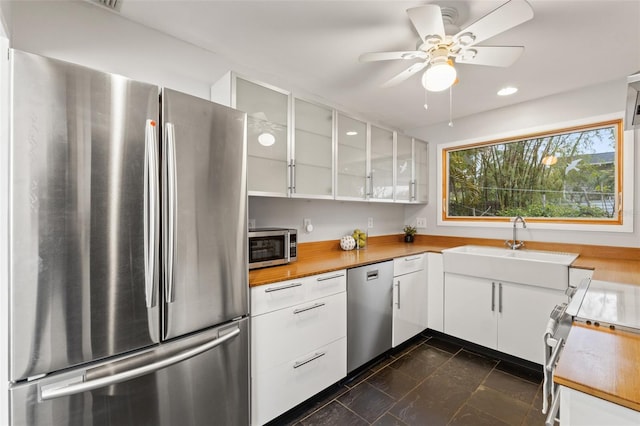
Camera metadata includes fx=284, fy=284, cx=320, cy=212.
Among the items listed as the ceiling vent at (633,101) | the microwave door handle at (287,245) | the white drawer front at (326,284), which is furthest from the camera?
the microwave door handle at (287,245)

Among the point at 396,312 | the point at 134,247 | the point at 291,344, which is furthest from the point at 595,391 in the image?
the point at 396,312

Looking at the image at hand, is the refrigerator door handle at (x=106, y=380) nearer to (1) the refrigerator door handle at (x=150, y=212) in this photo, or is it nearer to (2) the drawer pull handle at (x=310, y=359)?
(1) the refrigerator door handle at (x=150, y=212)

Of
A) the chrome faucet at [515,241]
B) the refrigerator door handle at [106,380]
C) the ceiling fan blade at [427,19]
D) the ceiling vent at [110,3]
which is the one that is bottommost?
the refrigerator door handle at [106,380]

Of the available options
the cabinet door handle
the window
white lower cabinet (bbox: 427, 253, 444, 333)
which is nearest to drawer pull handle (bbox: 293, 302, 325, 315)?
white lower cabinet (bbox: 427, 253, 444, 333)

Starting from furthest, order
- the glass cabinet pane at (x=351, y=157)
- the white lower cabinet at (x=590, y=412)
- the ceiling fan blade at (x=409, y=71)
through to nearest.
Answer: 1. the glass cabinet pane at (x=351, y=157)
2. the ceiling fan blade at (x=409, y=71)
3. the white lower cabinet at (x=590, y=412)

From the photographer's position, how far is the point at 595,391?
706 millimetres

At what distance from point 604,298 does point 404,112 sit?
2395mm

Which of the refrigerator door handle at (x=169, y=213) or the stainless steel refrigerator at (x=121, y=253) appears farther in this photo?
the refrigerator door handle at (x=169, y=213)

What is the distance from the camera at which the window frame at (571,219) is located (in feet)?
7.62

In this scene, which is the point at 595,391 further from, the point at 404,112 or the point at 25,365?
the point at 404,112

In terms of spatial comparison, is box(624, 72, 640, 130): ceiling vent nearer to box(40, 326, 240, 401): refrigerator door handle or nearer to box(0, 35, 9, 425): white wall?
box(40, 326, 240, 401): refrigerator door handle

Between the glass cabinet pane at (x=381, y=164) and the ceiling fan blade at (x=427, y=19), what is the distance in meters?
1.38

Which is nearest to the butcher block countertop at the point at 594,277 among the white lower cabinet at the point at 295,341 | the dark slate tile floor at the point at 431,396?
the white lower cabinet at the point at 295,341

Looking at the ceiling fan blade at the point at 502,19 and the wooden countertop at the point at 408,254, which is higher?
the ceiling fan blade at the point at 502,19
